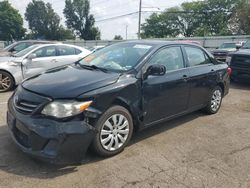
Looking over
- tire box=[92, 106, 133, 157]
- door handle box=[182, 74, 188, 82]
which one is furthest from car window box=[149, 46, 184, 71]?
tire box=[92, 106, 133, 157]

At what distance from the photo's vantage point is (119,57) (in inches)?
169

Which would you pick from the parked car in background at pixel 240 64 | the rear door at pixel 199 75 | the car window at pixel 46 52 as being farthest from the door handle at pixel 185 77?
the car window at pixel 46 52

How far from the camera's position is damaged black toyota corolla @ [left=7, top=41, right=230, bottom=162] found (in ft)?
10.00

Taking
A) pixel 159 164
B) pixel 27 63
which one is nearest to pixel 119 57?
pixel 159 164

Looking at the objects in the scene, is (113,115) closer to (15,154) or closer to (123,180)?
(123,180)

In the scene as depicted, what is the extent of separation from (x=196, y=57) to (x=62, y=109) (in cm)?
313

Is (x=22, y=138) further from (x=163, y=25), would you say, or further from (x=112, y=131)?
(x=163, y=25)

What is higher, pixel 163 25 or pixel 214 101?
pixel 163 25

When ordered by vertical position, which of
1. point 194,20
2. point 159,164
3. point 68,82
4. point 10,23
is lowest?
point 159,164

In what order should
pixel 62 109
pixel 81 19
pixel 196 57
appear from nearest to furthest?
pixel 62 109 < pixel 196 57 < pixel 81 19

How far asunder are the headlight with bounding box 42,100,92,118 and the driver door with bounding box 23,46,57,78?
488 centimetres

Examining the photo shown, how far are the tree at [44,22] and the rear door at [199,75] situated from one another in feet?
241

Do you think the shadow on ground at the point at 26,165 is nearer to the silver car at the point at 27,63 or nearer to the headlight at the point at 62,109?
the headlight at the point at 62,109

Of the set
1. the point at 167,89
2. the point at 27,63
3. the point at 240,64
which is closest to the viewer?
the point at 167,89
